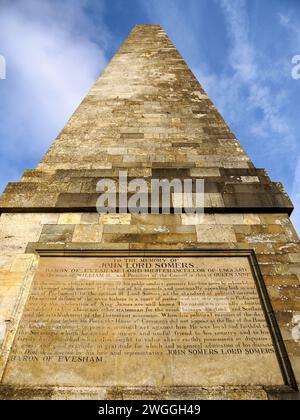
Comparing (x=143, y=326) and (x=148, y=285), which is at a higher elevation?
(x=148, y=285)

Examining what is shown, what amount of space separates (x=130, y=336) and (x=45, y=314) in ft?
3.55

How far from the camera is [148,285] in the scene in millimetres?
4555

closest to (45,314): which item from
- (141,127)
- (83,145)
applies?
(83,145)

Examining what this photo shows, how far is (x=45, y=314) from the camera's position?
4.28 meters

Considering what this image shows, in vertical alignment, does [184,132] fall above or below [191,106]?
below

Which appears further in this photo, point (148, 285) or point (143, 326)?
point (148, 285)

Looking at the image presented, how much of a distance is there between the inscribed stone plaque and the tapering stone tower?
1 cm

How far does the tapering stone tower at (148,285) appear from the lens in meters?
3.77

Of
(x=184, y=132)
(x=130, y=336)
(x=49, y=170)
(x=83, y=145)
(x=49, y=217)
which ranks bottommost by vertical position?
(x=130, y=336)

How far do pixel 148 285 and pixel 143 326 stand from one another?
1.89ft

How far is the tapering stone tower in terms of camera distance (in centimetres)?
377

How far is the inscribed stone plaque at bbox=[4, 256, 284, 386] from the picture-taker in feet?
12.4

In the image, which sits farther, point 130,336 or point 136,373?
point 130,336

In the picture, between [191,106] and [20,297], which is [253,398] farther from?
[191,106]
